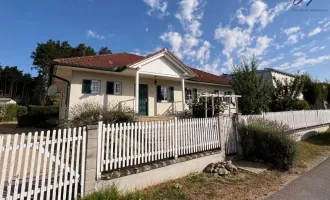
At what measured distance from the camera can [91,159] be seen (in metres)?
4.29

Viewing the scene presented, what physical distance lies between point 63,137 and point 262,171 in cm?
618

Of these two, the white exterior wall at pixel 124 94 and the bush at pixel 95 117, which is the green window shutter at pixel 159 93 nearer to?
the white exterior wall at pixel 124 94

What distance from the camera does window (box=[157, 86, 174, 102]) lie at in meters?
15.6

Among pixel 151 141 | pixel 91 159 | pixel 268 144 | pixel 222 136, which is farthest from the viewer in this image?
pixel 222 136

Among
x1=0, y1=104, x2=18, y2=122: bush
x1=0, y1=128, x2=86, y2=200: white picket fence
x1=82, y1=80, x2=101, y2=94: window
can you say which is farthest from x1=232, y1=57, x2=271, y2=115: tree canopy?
x1=0, y1=104, x2=18, y2=122: bush

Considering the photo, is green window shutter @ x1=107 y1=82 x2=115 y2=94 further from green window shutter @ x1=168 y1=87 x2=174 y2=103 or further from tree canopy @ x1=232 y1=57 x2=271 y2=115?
tree canopy @ x1=232 y1=57 x2=271 y2=115

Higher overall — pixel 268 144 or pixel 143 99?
pixel 143 99

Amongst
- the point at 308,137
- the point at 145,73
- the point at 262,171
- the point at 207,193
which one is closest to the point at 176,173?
the point at 207,193

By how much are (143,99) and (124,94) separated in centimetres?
164

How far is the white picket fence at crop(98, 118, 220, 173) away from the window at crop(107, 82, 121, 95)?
7.96 m

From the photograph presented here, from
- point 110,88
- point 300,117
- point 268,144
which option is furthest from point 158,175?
point 300,117

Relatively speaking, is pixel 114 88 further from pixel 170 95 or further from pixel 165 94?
pixel 170 95

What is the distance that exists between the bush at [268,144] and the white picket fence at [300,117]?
6.56 ft

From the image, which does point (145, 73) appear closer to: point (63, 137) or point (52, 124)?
point (52, 124)
